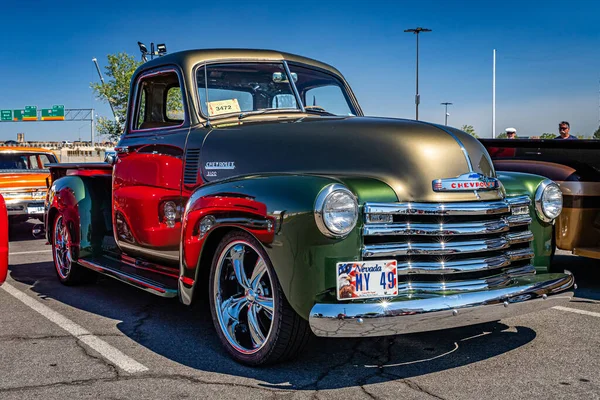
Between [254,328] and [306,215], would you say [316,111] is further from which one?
[254,328]

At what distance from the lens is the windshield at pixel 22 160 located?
11.2 m

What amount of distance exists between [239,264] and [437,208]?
3.82ft

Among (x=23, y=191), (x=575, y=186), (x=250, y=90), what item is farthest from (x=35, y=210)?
(x=575, y=186)

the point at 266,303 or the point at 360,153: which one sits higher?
the point at 360,153

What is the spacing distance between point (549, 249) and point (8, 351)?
134 inches

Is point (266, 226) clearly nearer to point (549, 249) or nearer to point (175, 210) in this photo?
point (175, 210)

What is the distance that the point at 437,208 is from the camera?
3.38 meters

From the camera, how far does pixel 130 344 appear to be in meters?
4.09

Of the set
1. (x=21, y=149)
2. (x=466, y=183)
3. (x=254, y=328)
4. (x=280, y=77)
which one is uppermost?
(x=280, y=77)

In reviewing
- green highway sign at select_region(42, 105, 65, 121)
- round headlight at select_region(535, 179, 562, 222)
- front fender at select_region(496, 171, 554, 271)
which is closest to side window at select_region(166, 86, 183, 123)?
front fender at select_region(496, 171, 554, 271)

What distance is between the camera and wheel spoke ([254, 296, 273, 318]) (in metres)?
3.49

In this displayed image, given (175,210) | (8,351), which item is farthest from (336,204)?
(8,351)

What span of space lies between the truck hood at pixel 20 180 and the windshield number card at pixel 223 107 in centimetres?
665

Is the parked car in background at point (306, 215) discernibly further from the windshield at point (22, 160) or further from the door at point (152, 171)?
the windshield at point (22, 160)
